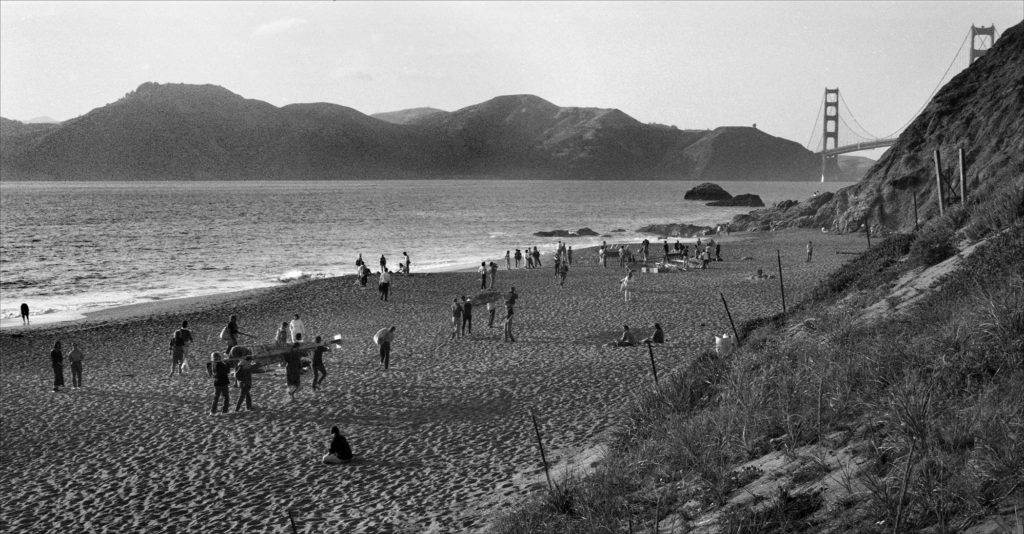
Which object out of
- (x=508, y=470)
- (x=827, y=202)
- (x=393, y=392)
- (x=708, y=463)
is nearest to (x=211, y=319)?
(x=393, y=392)

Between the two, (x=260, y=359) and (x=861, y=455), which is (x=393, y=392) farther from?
(x=861, y=455)

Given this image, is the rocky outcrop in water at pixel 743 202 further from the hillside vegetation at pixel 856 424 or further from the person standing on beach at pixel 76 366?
the person standing on beach at pixel 76 366

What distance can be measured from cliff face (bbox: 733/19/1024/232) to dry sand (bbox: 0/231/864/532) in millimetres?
15583

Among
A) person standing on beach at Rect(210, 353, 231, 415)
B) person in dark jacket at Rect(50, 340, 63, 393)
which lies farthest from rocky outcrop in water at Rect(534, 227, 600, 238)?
person standing on beach at Rect(210, 353, 231, 415)

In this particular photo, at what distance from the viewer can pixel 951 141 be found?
Result: 113ft

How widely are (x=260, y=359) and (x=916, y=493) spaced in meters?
12.1

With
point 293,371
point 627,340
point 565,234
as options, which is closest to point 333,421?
point 293,371

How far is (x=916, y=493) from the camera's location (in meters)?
4.41

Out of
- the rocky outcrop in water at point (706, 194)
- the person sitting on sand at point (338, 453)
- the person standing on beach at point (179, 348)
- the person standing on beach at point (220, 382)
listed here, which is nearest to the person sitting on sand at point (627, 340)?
the person sitting on sand at point (338, 453)

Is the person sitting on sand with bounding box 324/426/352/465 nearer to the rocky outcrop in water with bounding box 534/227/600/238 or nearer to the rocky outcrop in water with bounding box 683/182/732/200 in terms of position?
the rocky outcrop in water with bounding box 534/227/600/238

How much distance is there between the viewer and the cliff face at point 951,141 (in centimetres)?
3016

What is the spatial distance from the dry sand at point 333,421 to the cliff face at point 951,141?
15583mm

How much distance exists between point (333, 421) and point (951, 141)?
1358 inches

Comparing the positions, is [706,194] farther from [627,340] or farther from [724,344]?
[724,344]
